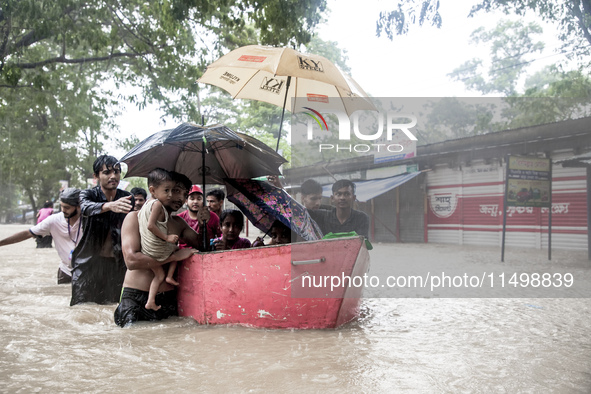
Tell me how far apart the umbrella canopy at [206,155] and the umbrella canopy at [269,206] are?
11.8 inches

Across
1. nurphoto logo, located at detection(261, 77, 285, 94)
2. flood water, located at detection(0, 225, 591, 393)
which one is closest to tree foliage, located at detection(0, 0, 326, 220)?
nurphoto logo, located at detection(261, 77, 285, 94)

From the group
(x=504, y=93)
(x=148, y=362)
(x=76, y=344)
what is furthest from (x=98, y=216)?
(x=504, y=93)

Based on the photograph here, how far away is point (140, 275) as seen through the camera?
4.07 m

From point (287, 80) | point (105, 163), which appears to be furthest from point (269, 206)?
point (105, 163)

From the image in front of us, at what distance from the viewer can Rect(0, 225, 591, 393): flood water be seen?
9.33 ft

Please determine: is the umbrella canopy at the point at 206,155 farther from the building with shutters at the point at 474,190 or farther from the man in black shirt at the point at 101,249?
the building with shutters at the point at 474,190

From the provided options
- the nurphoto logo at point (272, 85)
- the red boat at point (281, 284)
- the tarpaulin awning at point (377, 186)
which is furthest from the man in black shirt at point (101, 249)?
the tarpaulin awning at point (377, 186)

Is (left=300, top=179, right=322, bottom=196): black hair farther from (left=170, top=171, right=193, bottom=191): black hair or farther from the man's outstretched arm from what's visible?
the man's outstretched arm

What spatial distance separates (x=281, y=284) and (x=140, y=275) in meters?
1.26

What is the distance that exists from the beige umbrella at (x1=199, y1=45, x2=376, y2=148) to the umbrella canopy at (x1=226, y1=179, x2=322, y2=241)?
38.2 inches

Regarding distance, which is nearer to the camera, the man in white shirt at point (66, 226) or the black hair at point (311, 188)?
the man in white shirt at point (66, 226)

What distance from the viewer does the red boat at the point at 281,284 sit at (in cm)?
373

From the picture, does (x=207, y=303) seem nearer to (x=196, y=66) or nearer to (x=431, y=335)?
(x=431, y=335)

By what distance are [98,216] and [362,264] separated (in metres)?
2.77
